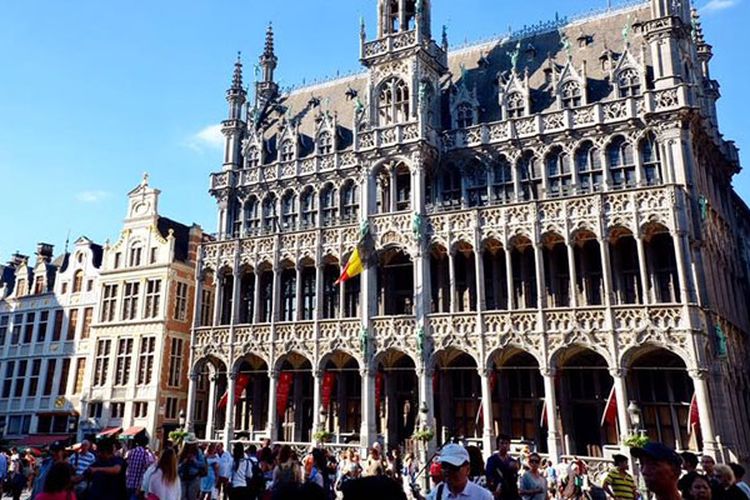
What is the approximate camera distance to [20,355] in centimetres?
4522

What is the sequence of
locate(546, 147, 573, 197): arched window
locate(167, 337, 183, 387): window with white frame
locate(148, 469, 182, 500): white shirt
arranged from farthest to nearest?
locate(167, 337, 183, 387): window with white frame → locate(546, 147, 573, 197): arched window → locate(148, 469, 182, 500): white shirt

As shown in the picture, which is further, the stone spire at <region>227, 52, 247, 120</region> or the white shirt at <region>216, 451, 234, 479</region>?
the stone spire at <region>227, 52, 247, 120</region>

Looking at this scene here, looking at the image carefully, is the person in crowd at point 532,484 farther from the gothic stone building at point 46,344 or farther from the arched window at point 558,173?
the gothic stone building at point 46,344

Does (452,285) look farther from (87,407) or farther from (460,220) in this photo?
(87,407)

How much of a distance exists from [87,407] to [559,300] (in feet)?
95.0

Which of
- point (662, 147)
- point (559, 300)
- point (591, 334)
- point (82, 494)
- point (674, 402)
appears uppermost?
point (662, 147)

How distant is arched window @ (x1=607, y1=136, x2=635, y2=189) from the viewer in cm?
2880

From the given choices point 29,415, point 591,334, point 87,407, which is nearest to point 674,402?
point 591,334

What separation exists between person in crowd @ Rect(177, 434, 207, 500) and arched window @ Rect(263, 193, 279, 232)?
2682 cm

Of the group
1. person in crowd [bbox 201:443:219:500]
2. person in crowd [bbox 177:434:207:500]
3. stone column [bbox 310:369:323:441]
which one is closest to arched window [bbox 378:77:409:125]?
stone column [bbox 310:369:323:441]

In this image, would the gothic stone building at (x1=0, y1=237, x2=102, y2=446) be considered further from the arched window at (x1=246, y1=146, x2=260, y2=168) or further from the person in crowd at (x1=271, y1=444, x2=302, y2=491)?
the person in crowd at (x1=271, y1=444, x2=302, y2=491)

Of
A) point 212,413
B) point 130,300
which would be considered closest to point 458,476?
point 212,413

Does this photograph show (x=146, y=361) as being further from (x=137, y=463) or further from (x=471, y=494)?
(x=471, y=494)

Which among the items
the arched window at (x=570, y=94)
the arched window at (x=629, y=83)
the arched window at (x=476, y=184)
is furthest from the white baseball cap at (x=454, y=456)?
the arched window at (x=570, y=94)
